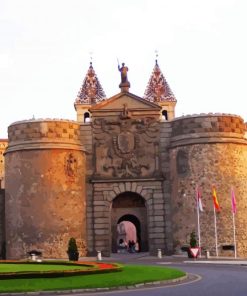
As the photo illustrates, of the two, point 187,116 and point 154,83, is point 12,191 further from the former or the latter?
point 154,83

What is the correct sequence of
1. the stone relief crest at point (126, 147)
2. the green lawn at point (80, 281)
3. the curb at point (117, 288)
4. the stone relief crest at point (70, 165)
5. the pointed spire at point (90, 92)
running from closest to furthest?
the curb at point (117, 288) < the green lawn at point (80, 281) < the stone relief crest at point (70, 165) < the stone relief crest at point (126, 147) < the pointed spire at point (90, 92)

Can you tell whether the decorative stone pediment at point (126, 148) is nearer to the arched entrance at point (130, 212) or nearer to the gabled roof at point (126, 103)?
the gabled roof at point (126, 103)

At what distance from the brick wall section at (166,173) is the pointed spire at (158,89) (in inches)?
1546

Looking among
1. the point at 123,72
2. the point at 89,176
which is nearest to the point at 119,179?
the point at 89,176

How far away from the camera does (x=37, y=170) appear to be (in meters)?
47.7

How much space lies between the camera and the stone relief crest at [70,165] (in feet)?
158

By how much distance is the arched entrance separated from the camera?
50.6m

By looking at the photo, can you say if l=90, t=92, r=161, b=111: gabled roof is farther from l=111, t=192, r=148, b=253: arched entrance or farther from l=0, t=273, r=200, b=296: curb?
l=0, t=273, r=200, b=296: curb

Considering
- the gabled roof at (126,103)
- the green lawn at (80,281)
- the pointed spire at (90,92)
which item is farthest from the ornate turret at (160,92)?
the green lawn at (80,281)

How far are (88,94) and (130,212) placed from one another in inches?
1704

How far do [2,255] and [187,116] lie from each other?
19.6 metres

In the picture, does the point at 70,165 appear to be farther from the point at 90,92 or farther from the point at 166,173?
the point at 90,92

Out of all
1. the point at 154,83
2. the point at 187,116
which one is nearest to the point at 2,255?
the point at 187,116

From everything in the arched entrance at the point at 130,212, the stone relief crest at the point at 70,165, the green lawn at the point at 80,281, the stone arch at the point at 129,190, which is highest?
the stone relief crest at the point at 70,165
